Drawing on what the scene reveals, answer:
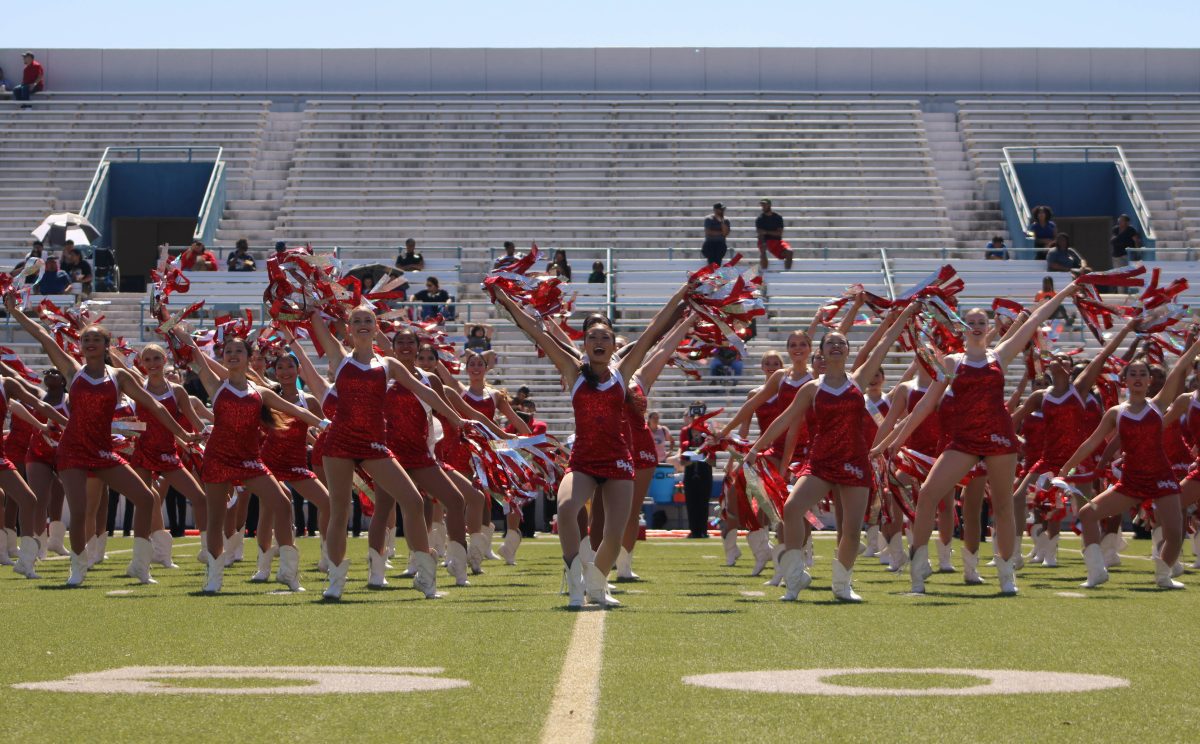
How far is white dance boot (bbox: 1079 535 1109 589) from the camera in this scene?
11.2 metres

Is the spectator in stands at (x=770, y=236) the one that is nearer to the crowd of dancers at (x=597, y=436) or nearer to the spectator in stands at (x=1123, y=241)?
the spectator in stands at (x=1123, y=241)

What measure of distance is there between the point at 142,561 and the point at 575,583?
3744mm

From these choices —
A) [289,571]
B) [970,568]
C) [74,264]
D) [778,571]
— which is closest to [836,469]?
[778,571]

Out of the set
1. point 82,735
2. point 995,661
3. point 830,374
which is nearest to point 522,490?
point 830,374

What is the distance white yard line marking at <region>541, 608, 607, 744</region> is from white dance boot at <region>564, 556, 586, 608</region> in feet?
3.82

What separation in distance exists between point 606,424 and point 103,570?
5.56 metres

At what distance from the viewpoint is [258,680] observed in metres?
5.83

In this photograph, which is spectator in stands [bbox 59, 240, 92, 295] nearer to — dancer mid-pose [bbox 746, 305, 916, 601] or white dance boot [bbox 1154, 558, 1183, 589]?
dancer mid-pose [bbox 746, 305, 916, 601]

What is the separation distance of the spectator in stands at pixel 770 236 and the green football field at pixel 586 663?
627 inches

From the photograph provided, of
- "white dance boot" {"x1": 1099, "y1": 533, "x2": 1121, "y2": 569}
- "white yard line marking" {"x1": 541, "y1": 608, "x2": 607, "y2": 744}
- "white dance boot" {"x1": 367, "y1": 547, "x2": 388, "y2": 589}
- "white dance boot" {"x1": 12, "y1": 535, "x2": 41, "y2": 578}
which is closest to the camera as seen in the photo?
"white yard line marking" {"x1": 541, "y1": 608, "x2": 607, "y2": 744}

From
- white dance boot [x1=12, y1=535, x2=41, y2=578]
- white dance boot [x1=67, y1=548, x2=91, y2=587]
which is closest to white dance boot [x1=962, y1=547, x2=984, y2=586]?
white dance boot [x1=67, y1=548, x2=91, y2=587]

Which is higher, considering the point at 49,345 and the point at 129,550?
the point at 49,345

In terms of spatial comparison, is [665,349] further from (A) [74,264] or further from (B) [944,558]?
(A) [74,264]

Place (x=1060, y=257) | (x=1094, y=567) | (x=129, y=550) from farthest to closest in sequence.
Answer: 1. (x=1060, y=257)
2. (x=129, y=550)
3. (x=1094, y=567)
